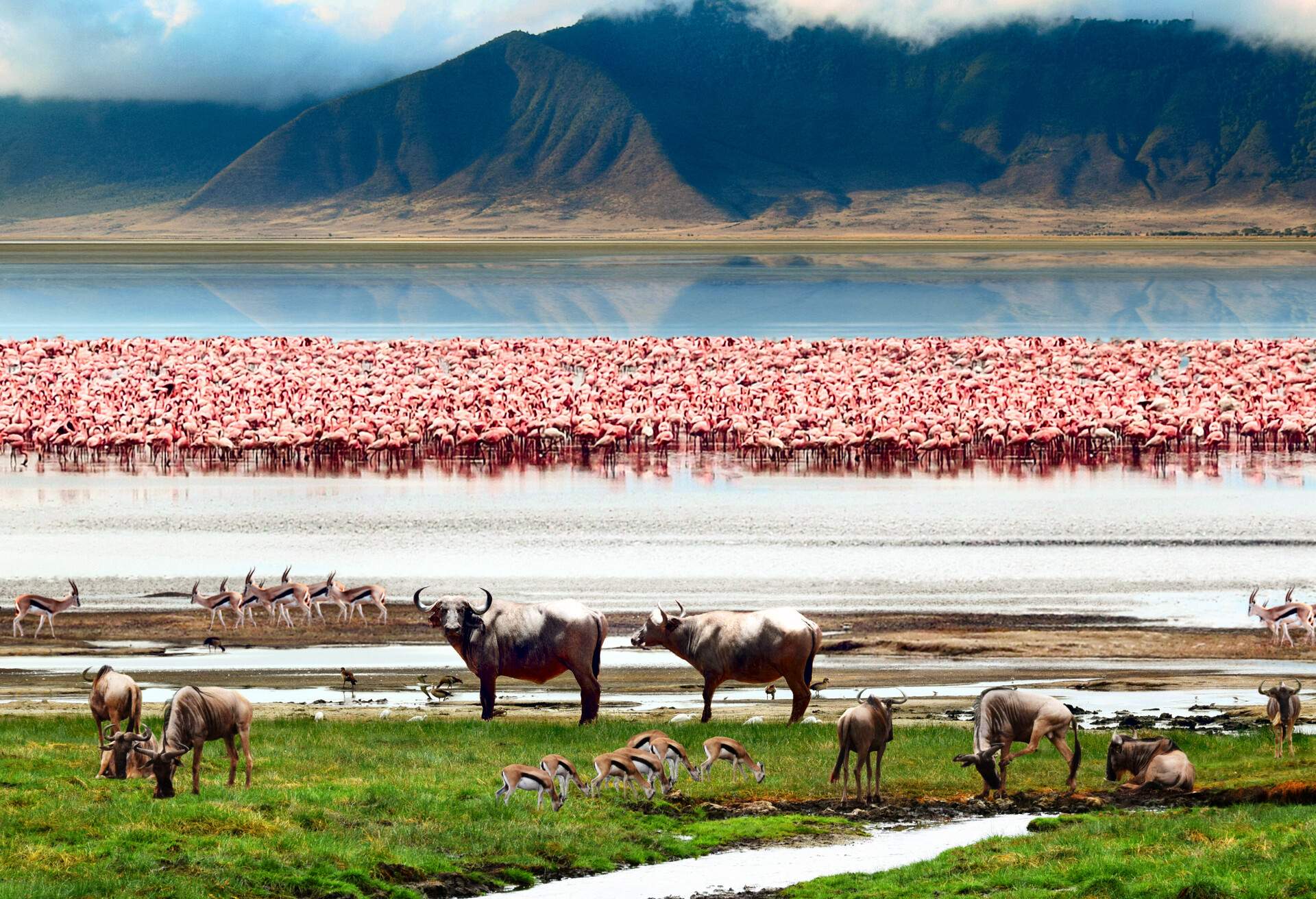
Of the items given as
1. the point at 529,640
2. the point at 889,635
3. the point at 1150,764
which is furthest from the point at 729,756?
the point at 889,635

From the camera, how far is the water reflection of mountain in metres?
74.4

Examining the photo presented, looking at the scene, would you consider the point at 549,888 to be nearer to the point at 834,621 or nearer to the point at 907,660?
the point at 907,660

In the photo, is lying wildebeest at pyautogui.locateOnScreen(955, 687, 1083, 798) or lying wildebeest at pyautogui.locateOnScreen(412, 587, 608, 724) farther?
lying wildebeest at pyautogui.locateOnScreen(412, 587, 608, 724)

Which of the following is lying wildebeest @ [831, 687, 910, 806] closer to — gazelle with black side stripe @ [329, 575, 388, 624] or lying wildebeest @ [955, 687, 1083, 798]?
lying wildebeest @ [955, 687, 1083, 798]

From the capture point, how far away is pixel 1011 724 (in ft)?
47.2

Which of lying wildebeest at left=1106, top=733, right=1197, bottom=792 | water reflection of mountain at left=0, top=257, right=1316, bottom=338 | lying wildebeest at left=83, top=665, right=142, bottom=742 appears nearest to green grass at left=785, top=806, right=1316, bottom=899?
lying wildebeest at left=1106, top=733, right=1197, bottom=792

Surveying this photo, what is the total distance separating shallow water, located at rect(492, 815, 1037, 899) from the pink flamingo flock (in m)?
22.3

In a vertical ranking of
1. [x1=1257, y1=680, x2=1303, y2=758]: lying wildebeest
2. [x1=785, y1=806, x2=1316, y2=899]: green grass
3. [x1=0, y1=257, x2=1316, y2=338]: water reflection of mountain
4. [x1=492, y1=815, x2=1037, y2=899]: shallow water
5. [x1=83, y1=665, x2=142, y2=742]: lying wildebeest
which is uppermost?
[x1=0, y1=257, x2=1316, y2=338]: water reflection of mountain

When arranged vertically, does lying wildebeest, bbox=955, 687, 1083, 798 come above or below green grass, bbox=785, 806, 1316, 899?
above

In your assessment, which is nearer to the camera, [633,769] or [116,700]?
[116,700]

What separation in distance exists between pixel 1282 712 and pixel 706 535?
13015 millimetres

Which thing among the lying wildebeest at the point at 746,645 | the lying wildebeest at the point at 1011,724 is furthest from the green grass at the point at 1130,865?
the lying wildebeest at the point at 746,645

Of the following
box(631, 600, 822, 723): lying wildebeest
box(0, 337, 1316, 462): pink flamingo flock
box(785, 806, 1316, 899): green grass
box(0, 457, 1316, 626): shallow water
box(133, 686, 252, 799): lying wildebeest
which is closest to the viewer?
box(785, 806, 1316, 899): green grass

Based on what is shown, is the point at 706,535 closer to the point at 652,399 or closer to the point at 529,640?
the point at 529,640
